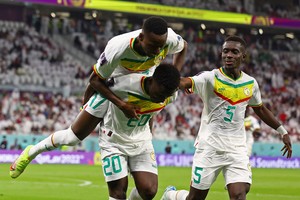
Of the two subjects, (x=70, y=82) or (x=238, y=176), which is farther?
(x=70, y=82)

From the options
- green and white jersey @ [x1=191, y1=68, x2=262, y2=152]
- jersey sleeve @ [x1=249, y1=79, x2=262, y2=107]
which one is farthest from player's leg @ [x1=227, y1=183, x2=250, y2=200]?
jersey sleeve @ [x1=249, y1=79, x2=262, y2=107]

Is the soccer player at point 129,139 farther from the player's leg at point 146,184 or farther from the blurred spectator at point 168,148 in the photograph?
the blurred spectator at point 168,148

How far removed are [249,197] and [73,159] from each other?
14.2 metres

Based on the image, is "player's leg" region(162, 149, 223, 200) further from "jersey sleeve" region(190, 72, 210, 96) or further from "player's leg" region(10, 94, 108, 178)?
"player's leg" region(10, 94, 108, 178)

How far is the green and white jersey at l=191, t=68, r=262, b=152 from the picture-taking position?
9.30 metres

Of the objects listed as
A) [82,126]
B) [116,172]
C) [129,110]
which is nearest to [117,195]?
[116,172]

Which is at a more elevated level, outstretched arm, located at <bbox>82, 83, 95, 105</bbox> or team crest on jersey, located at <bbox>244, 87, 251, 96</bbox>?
team crest on jersey, located at <bbox>244, 87, 251, 96</bbox>

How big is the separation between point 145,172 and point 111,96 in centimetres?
104

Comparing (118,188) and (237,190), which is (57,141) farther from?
(237,190)

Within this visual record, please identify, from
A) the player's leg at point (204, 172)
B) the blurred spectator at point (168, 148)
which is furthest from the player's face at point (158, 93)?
the blurred spectator at point (168, 148)

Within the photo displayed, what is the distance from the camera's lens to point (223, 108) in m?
9.34

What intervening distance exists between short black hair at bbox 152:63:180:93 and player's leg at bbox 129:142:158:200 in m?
1.14

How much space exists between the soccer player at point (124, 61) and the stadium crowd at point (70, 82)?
19.5m

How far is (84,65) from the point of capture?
3628 cm
